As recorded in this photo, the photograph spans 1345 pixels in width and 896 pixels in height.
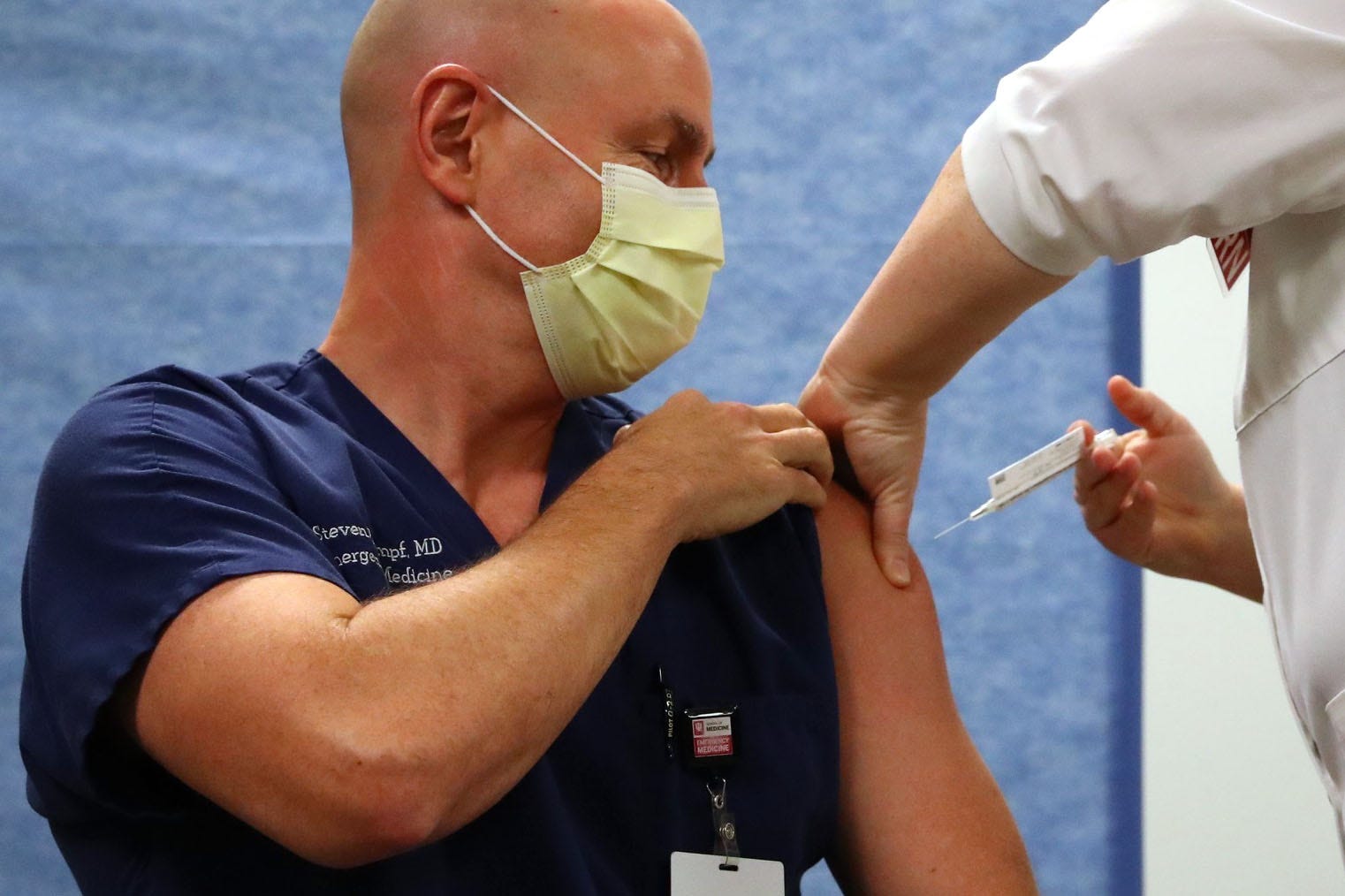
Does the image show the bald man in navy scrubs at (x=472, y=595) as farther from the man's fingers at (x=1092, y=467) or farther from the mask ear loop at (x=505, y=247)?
the man's fingers at (x=1092, y=467)

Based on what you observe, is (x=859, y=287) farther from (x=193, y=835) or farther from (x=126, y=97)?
(x=193, y=835)

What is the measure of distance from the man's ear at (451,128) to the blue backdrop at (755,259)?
2.76 feet

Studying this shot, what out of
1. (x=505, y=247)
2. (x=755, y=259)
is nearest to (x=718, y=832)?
(x=505, y=247)

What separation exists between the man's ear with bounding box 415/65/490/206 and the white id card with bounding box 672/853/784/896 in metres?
0.64

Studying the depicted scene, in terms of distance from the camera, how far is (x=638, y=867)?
113 centimetres

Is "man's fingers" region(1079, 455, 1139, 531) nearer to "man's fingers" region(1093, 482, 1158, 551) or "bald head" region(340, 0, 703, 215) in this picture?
"man's fingers" region(1093, 482, 1158, 551)

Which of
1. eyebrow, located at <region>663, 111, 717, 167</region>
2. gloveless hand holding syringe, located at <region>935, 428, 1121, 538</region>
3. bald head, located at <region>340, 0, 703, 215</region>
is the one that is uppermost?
bald head, located at <region>340, 0, 703, 215</region>

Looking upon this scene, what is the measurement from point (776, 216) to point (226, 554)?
4.50 feet

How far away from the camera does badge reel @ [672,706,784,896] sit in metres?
1.13

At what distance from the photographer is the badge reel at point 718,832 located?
44.5 inches

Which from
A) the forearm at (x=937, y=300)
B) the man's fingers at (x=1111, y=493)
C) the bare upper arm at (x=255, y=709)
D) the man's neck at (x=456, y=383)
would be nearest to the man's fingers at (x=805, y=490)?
the forearm at (x=937, y=300)

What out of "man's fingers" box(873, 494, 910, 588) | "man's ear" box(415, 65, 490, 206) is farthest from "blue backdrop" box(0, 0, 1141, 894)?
"man's ear" box(415, 65, 490, 206)

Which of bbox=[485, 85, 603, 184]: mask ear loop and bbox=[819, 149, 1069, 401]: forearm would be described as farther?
bbox=[485, 85, 603, 184]: mask ear loop

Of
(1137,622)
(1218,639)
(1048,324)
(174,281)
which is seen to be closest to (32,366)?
(174,281)
